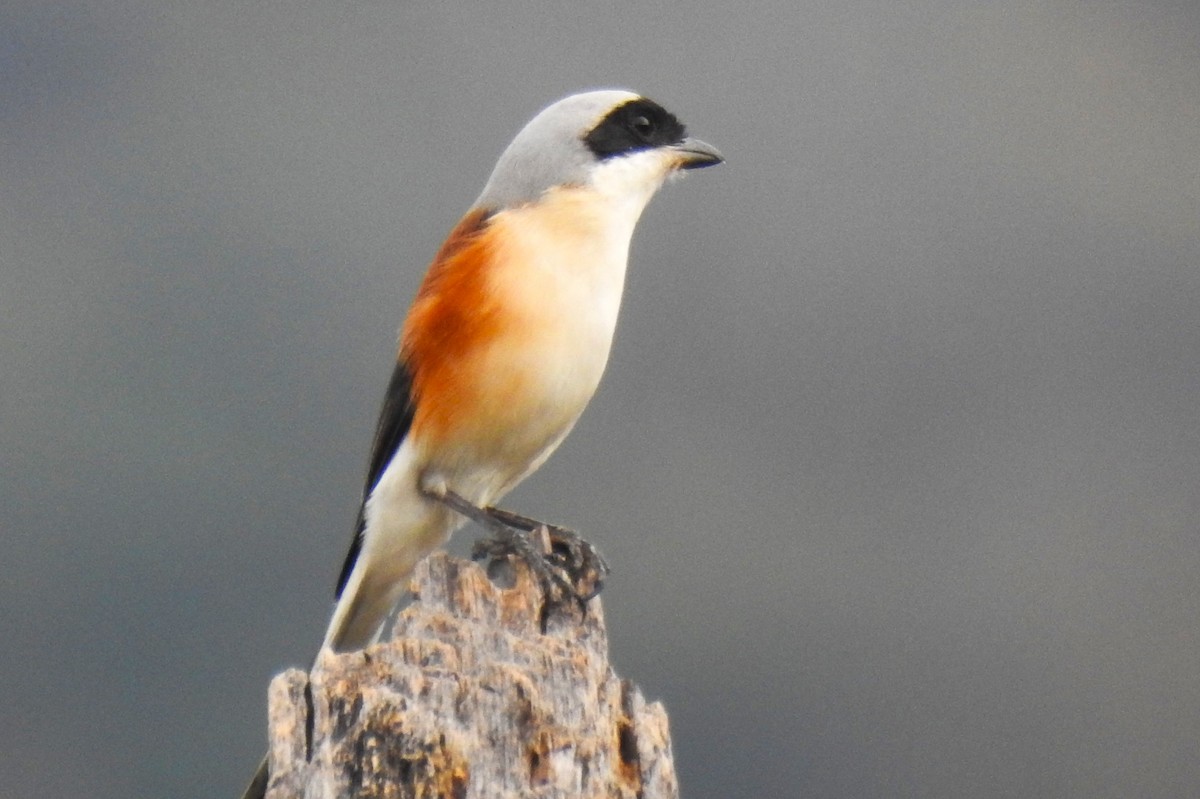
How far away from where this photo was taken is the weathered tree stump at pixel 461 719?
104 inches

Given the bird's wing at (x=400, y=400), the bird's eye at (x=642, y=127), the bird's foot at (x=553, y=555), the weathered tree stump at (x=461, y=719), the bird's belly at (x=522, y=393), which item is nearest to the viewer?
the weathered tree stump at (x=461, y=719)

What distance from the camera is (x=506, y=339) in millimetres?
3672

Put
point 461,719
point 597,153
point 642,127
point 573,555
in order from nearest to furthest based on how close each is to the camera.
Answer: point 461,719 < point 573,555 < point 597,153 < point 642,127

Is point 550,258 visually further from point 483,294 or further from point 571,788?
point 571,788

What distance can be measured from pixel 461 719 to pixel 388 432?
135 cm

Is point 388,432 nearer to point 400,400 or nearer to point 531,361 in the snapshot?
point 400,400

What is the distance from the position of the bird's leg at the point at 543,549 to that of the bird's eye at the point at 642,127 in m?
1.13

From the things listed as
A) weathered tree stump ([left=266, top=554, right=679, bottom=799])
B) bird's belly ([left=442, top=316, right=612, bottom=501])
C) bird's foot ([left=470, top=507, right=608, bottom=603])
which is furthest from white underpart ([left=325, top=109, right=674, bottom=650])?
weathered tree stump ([left=266, top=554, right=679, bottom=799])

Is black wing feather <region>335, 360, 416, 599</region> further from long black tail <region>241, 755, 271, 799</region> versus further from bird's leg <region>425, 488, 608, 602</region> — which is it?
long black tail <region>241, 755, 271, 799</region>

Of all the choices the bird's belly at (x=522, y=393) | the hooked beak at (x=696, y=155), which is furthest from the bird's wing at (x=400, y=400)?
the hooked beak at (x=696, y=155)

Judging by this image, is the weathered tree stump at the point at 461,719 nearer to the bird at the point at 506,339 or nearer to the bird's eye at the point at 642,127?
the bird at the point at 506,339

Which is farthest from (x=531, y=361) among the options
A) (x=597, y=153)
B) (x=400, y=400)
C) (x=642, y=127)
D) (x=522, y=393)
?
(x=642, y=127)

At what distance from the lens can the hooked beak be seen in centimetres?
422

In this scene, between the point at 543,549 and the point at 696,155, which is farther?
the point at 696,155
